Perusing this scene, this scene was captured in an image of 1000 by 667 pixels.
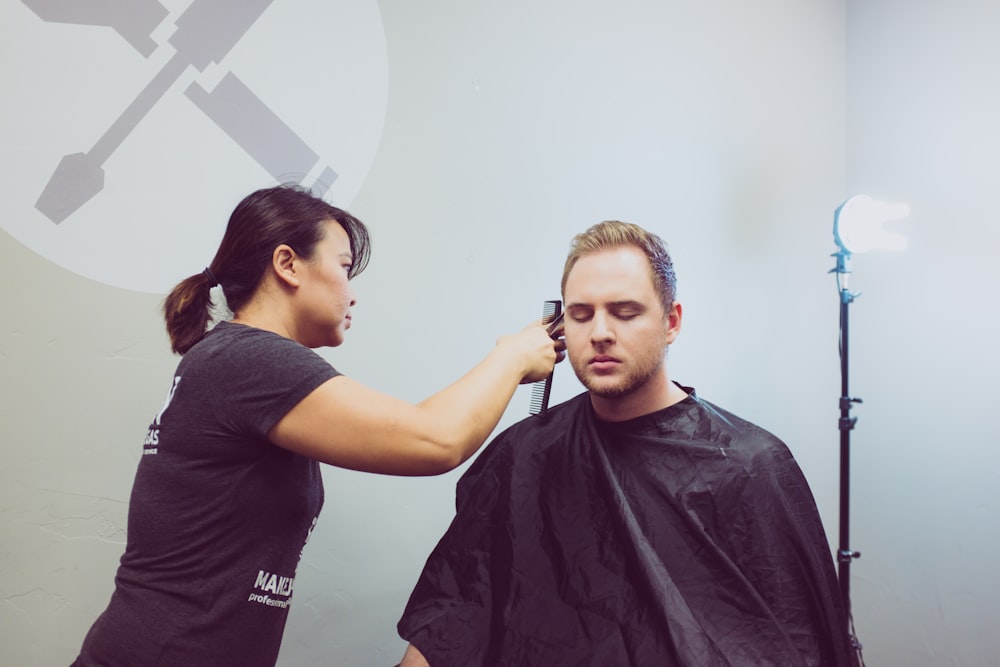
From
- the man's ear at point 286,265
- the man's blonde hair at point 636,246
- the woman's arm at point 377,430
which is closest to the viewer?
the woman's arm at point 377,430

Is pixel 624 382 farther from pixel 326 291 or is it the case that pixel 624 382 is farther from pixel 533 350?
pixel 326 291

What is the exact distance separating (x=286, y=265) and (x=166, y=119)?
679mm

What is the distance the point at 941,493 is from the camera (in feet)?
7.93

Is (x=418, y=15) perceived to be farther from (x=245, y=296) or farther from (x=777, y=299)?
(x=777, y=299)

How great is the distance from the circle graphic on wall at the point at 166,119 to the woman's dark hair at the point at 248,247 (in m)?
0.39

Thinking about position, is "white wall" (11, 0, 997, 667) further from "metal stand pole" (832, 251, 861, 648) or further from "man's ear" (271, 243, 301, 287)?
"man's ear" (271, 243, 301, 287)

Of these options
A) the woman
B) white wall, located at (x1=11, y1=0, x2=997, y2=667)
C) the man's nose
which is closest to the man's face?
the man's nose

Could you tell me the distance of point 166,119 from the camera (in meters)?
1.48

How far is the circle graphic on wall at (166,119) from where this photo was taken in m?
1.36

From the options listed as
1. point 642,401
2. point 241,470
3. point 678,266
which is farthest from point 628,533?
point 678,266

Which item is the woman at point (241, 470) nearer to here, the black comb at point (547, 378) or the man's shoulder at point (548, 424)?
the black comb at point (547, 378)

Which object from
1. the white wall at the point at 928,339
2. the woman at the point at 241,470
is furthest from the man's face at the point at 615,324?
the white wall at the point at 928,339

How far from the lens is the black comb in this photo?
135 cm

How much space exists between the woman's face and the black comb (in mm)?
435
